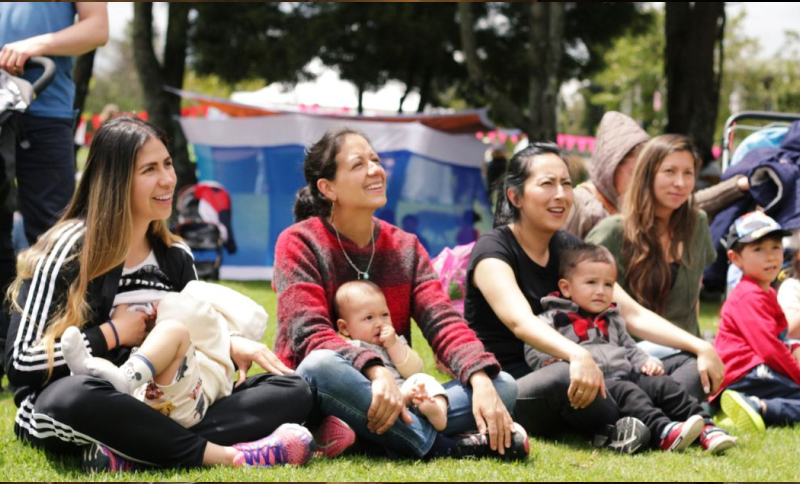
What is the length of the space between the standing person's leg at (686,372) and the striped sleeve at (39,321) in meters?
2.31

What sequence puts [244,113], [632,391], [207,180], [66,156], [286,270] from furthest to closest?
[244,113] < [207,180] < [66,156] < [632,391] < [286,270]

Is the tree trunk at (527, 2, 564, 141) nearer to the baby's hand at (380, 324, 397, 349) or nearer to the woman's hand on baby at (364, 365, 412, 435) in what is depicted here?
the baby's hand at (380, 324, 397, 349)

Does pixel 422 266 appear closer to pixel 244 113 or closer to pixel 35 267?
pixel 35 267

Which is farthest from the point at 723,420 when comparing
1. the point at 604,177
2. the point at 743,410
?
the point at 604,177

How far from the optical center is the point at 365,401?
123 inches

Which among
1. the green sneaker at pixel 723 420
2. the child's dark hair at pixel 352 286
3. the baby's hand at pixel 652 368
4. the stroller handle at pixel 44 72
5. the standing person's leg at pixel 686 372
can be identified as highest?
the stroller handle at pixel 44 72

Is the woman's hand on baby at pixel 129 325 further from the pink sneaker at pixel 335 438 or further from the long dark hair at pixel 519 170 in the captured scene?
the long dark hair at pixel 519 170

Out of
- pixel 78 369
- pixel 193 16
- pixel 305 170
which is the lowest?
pixel 78 369

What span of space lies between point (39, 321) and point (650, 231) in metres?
2.75

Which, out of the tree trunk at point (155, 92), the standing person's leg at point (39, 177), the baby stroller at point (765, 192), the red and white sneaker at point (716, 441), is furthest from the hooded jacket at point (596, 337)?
the tree trunk at point (155, 92)

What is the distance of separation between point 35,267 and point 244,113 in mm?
8808

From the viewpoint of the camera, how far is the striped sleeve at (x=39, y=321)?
287 cm

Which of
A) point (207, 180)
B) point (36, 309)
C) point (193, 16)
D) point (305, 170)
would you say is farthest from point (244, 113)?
point (36, 309)

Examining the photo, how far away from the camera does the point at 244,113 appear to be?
11.6 m
